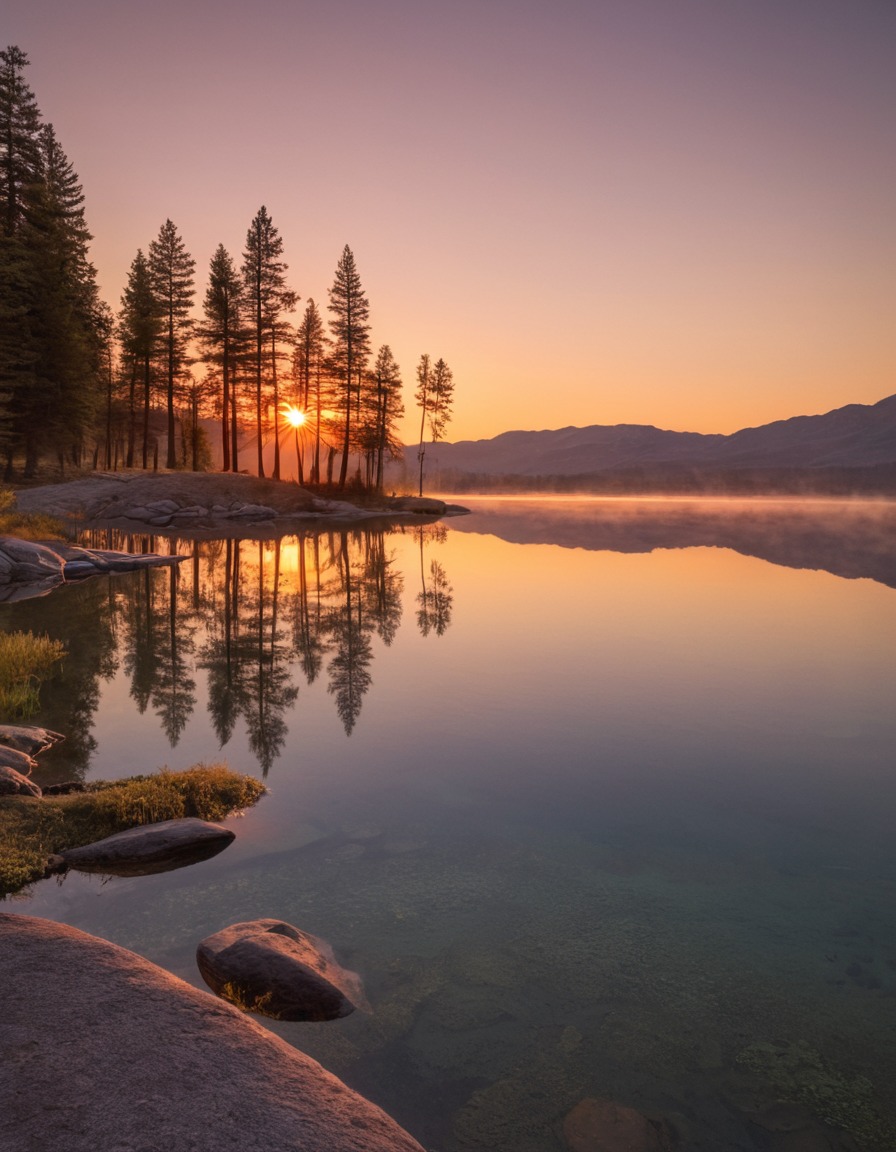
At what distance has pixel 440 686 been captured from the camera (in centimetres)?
1314

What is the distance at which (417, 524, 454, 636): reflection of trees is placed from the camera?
18553 mm

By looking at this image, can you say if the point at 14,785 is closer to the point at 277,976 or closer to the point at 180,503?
the point at 277,976

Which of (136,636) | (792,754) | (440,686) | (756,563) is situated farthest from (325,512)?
(792,754)

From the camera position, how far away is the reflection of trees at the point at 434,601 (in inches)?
730

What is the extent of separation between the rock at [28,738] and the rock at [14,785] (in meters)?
1.52

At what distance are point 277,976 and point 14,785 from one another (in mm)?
4207

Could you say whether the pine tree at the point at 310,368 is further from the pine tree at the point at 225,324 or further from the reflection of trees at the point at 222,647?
the reflection of trees at the point at 222,647

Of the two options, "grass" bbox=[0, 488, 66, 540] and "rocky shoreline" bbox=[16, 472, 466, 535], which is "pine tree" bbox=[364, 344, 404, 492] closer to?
"rocky shoreline" bbox=[16, 472, 466, 535]

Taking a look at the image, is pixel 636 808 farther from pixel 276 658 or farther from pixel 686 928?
pixel 276 658

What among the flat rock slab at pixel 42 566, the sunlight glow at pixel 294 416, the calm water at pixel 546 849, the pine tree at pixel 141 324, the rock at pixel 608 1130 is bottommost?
the rock at pixel 608 1130

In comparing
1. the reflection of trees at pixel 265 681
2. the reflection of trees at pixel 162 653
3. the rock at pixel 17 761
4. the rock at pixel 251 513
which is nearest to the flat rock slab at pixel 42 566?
the reflection of trees at pixel 162 653

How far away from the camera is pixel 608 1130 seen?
3.98m

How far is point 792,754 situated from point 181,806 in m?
7.64

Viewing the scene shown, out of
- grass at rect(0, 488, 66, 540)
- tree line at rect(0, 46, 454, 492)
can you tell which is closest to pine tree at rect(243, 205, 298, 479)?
tree line at rect(0, 46, 454, 492)
